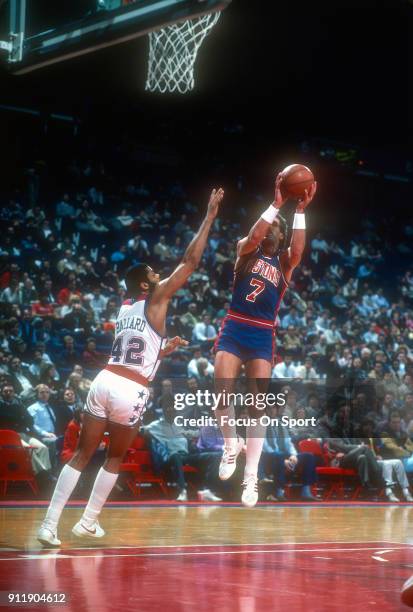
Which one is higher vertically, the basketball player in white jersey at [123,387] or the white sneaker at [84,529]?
the basketball player in white jersey at [123,387]

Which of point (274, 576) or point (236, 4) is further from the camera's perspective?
point (236, 4)

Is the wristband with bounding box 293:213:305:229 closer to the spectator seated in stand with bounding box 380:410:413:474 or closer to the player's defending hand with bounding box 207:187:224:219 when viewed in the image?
the player's defending hand with bounding box 207:187:224:219

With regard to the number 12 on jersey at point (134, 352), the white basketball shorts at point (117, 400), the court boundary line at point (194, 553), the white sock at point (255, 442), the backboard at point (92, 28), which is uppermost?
the backboard at point (92, 28)

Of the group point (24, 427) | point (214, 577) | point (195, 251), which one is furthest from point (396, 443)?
point (214, 577)

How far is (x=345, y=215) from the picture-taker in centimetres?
2630

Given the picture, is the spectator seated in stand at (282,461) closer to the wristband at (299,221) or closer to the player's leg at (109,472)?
the player's leg at (109,472)

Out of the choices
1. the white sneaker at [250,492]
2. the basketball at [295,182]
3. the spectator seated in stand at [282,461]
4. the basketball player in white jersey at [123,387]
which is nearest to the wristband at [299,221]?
the basketball at [295,182]

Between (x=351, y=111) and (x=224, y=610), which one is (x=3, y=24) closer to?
(x=224, y=610)

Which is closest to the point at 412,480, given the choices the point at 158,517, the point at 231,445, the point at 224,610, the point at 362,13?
the point at 158,517

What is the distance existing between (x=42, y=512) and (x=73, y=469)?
3.24m

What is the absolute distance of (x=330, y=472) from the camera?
43.8 feet

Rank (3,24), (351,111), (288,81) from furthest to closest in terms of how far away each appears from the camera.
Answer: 1. (351,111)
2. (288,81)
3. (3,24)

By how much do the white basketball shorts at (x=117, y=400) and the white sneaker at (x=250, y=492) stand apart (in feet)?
3.46

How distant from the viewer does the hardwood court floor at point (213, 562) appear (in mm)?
4754
